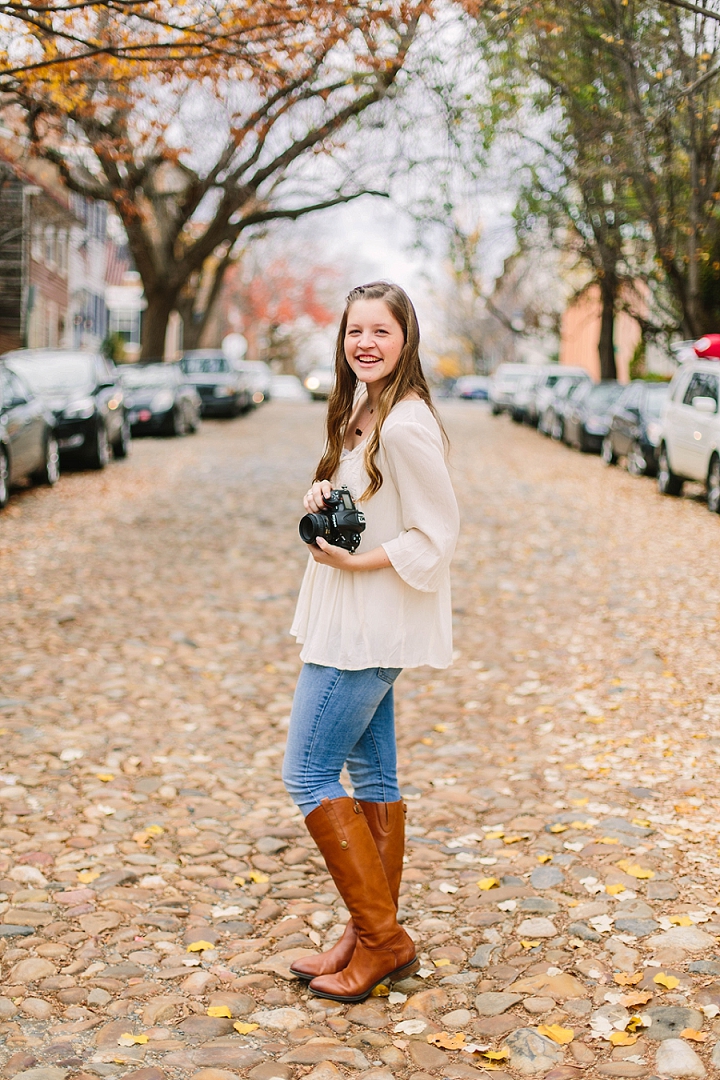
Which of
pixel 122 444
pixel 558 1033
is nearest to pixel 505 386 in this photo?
pixel 122 444

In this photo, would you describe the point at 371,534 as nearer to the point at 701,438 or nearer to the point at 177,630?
the point at 177,630

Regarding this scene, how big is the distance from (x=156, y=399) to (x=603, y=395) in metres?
8.14

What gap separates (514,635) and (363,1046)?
5.18 m

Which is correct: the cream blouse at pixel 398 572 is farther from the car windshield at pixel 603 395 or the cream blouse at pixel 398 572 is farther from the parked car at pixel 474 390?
the parked car at pixel 474 390

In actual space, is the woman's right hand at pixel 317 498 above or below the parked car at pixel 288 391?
above

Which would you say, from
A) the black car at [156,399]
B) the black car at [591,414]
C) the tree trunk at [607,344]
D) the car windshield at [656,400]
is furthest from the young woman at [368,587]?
the tree trunk at [607,344]

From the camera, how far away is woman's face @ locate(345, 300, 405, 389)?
3.36 m

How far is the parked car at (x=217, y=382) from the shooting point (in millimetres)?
28203

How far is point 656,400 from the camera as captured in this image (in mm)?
18047

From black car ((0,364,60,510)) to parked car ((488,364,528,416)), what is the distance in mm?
21351

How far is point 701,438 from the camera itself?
13.9 meters

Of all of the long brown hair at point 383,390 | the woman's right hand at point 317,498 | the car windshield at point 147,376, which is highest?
the long brown hair at point 383,390

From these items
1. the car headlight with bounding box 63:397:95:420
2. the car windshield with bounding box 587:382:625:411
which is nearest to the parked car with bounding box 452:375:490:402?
the car windshield with bounding box 587:382:625:411

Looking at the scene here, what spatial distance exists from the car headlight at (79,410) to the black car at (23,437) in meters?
1.49
